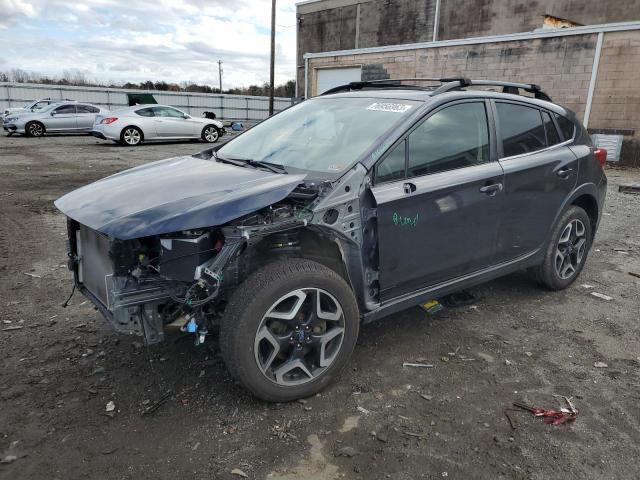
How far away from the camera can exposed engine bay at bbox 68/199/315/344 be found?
247cm

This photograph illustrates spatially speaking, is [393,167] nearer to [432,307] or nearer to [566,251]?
[432,307]

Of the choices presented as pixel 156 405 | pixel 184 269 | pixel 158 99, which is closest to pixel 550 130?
pixel 184 269

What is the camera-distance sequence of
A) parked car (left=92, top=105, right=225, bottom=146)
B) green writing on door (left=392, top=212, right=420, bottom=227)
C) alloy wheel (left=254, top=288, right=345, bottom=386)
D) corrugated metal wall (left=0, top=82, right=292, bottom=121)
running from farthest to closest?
corrugated metal wall (left=0, top=82, right=292, bottom=121)
parked car (left=92, top=105, right=225, bottom=146)
green writing on door (left=392, top=212, right=420, bottom=227)
alloy wheel (left=254, top=288, right=345, bottom=386)

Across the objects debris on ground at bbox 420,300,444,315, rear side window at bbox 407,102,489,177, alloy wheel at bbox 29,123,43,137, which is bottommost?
debris on ground at bbox 420,300,444,315

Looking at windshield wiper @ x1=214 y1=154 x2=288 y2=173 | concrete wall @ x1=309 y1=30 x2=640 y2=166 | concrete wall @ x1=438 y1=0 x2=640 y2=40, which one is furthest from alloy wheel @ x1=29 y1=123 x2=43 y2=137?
concrete wall @ x1=438 y1=0 x2=640 y2=40

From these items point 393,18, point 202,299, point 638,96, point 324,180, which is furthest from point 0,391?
point 393,18

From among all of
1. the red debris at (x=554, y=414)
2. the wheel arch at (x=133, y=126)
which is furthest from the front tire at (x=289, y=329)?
the wheel arch at (x=133, y=126)

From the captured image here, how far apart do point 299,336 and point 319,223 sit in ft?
2.11

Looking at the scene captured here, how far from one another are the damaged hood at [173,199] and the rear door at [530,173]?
1.76 metres

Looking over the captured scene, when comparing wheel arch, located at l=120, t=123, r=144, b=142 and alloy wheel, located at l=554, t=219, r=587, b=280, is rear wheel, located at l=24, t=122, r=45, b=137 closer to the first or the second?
wheel arch, located at l=120, t=123, r=144, b=142

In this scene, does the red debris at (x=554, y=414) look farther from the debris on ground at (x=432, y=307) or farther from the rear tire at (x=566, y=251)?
the rear tire at (x=566, y=251)

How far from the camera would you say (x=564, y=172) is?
405cm

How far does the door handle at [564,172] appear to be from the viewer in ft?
13.1

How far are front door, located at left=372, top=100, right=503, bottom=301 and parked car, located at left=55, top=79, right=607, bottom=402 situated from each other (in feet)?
0.03
